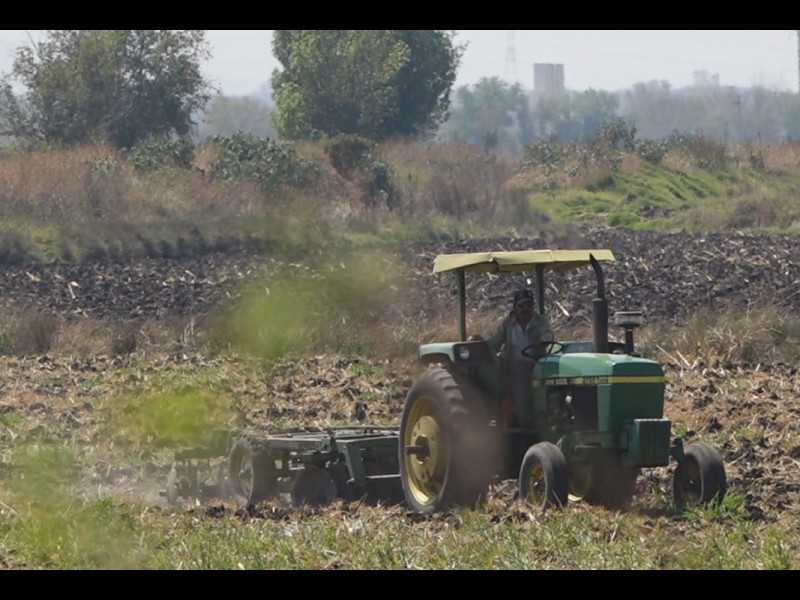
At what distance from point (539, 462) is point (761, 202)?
1474 inches

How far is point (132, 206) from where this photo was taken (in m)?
35.3

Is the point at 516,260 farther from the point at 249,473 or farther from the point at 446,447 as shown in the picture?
the point at 249,473

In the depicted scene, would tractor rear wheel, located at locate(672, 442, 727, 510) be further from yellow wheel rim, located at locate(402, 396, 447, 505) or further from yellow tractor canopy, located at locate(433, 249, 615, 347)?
yellow wheel rim, located at locate(402, 396, 447, 505)

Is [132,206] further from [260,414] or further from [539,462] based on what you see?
[539,462]

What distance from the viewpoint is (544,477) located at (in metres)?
9.05

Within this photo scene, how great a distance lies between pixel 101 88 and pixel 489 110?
12598 cm

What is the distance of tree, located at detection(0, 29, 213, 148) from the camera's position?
48125 mm

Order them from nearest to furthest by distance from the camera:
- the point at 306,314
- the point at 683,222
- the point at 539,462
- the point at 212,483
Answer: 1. the point at 539,462
2. the point at 212,483
3. the point at 306,314
4. the point at 683,222

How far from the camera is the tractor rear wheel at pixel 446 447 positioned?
30.6 ft

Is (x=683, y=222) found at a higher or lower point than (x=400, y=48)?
lower

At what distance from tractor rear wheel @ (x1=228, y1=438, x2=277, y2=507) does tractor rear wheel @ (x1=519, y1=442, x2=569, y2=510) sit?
208cm

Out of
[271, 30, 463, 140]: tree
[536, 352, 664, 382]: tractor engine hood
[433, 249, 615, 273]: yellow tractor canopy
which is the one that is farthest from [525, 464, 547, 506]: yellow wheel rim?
[271, 30, 463, 140]: tree

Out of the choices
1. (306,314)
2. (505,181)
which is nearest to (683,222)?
(505,181)

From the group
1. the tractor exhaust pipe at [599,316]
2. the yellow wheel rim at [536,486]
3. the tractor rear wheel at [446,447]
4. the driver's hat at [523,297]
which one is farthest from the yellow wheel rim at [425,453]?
the tractor exhaust pipe at [599,316]
